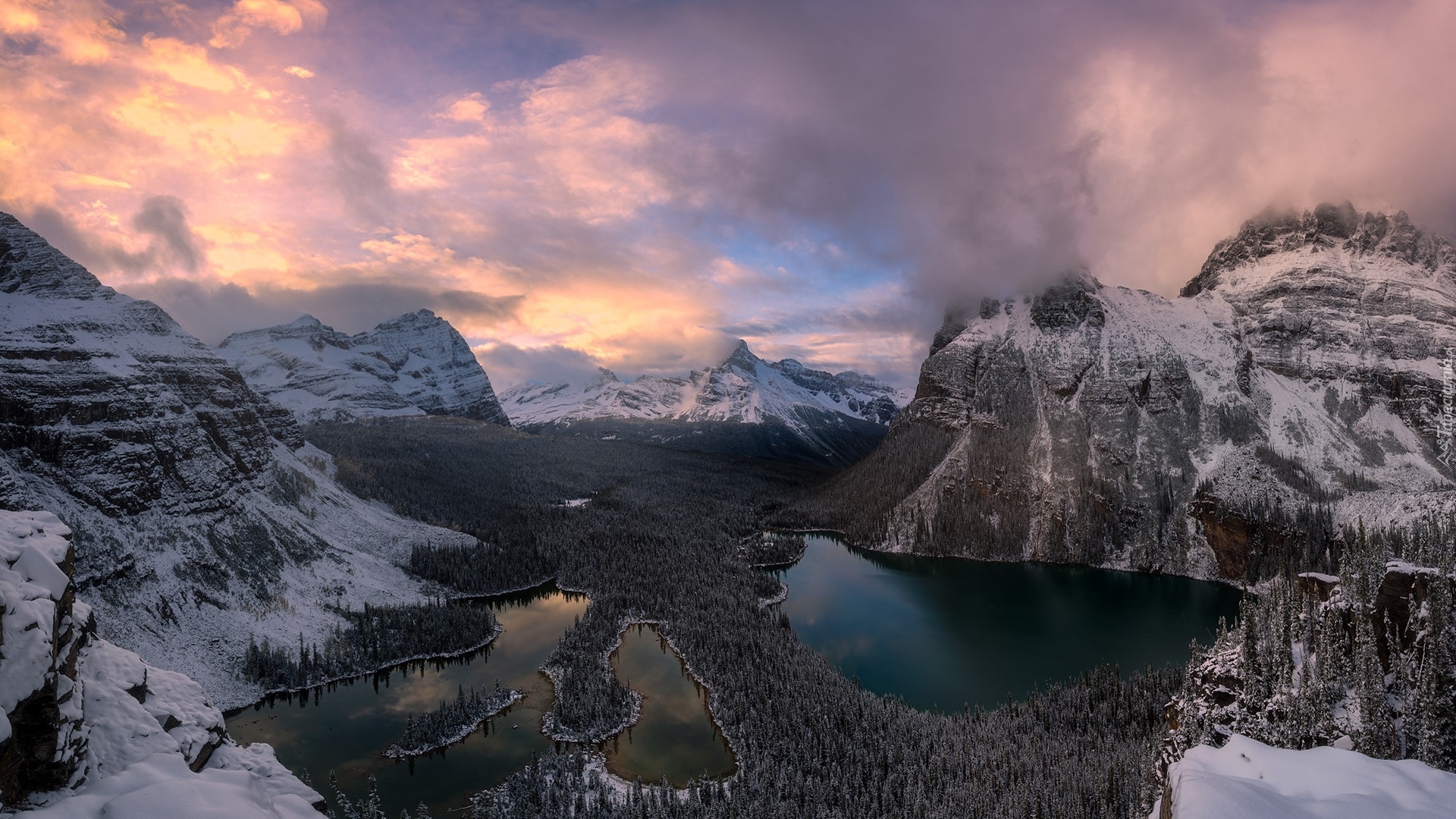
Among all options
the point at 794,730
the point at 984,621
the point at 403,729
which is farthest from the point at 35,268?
the point at 984,621

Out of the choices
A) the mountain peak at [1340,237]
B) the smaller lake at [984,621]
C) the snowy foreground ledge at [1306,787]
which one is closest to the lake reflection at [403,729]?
the smaller lake at [984,621]

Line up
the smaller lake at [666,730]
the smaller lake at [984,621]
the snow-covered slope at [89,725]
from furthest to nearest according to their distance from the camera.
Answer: the smaller lake at [984,621], the smaller lake at [666,730], the snow-covered slope at [89,725]

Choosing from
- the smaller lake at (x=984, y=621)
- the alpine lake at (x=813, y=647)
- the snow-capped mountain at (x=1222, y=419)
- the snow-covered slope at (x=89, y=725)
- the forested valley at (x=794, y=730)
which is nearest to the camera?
the snow-covered slope at (x=89, y=725)

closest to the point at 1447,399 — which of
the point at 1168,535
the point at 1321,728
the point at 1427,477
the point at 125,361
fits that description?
the point at 1427,477

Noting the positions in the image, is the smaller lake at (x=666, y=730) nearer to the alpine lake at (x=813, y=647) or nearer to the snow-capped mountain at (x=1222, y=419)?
the alpine lake at (x=813, y=647)

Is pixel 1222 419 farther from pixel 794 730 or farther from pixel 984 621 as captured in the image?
pixel 794 730

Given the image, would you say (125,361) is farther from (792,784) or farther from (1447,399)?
(1447,399)

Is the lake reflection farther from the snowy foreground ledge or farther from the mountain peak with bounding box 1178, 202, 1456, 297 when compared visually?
the mountain peak with bounding box 1178, 202, 1456, 297
